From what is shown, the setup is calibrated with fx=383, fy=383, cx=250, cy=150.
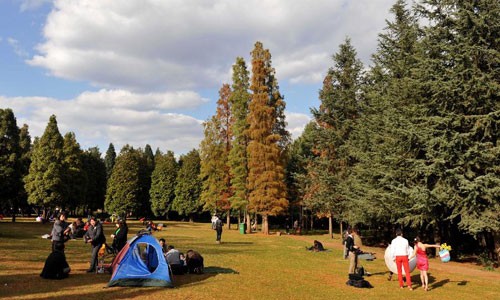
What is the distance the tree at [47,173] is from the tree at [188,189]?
72.5 feet

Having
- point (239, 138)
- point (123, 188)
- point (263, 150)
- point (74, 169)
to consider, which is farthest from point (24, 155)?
point (263, 150)

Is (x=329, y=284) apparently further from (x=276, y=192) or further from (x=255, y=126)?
(x=255, y=126)

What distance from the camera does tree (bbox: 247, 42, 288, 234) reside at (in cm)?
3712

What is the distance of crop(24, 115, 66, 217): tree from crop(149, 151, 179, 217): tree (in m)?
23.1

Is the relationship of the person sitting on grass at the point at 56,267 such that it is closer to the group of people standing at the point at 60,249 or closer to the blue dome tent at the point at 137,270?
the group of people standing at the point at 60,249

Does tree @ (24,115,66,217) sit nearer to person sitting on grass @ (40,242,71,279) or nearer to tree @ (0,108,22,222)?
tree @ (0,108,22,222)

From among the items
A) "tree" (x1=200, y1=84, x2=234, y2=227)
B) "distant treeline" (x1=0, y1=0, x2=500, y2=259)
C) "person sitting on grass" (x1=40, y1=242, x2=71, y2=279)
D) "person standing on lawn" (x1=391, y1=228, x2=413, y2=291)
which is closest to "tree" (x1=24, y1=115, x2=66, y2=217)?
"distant treeline" (x1=0, y1=0, x2=500, y2=259)

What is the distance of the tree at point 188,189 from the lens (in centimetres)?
6400

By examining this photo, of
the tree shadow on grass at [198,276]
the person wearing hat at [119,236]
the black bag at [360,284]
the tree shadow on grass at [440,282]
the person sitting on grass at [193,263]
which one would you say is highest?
the person wearing hat at [119,236]

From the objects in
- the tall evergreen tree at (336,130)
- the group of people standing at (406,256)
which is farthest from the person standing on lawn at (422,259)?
the tall evergreen tree at (336,130)

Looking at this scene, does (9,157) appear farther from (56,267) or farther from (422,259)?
(422,259)

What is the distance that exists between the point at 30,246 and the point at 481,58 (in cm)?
2588

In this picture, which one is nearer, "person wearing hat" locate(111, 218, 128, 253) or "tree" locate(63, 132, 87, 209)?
"person wearing hat" locate(111, 218, 128, 253)

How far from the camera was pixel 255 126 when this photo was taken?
38.5m
